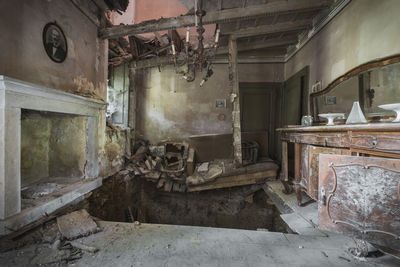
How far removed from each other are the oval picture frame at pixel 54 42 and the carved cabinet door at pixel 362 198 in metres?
4.60

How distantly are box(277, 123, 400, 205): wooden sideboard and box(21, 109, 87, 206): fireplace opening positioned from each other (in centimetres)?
451

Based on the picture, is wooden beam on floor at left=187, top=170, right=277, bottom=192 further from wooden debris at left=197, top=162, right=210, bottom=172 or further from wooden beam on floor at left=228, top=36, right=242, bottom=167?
wooden debris at left=197, top=162, right=210, bottom=172

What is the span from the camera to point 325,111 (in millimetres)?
4359

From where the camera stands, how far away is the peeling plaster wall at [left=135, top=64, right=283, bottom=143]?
7180mm

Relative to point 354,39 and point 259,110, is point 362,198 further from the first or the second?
point 259,110

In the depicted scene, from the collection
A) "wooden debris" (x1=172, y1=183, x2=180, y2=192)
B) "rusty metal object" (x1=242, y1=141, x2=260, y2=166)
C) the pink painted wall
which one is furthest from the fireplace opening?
"rusty metal object" (x1=242, y1=141, x2=260, y2=166)

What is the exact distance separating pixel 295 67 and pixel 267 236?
5.71 metres

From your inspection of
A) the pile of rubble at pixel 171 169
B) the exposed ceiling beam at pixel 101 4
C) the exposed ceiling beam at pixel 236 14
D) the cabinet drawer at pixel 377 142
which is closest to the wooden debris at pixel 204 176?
the pile of rubble at pixel 171 169

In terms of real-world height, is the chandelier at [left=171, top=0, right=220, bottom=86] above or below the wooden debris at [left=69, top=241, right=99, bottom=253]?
above

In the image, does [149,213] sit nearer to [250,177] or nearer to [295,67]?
[250,177]

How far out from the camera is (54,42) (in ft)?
10.6

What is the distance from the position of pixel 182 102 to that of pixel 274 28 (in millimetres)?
3918

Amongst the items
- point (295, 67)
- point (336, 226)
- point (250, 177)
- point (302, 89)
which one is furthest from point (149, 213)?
point (295, 67)

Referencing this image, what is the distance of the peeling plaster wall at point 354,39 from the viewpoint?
2766mm
